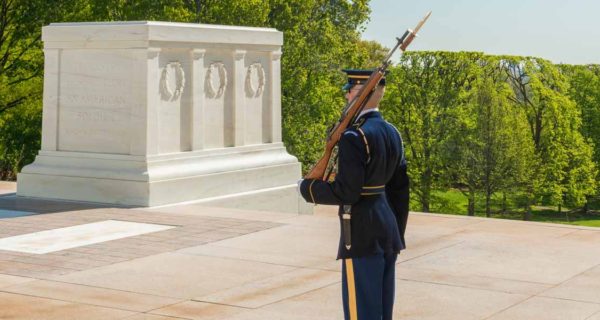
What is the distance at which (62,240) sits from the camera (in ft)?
32.7

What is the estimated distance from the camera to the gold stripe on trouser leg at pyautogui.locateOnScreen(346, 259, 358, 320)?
17.6ft

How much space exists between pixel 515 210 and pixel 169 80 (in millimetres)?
41793

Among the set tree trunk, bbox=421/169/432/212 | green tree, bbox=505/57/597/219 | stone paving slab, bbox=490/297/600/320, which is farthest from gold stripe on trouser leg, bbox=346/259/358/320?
green tree, bbox=505/57/597/219

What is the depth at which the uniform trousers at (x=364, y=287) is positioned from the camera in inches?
210

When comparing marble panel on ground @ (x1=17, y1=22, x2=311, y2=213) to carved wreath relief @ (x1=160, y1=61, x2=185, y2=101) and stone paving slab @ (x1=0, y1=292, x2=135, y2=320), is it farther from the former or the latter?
stone paving slab @ (x1=0, y1=292, x2=135, y2=320)

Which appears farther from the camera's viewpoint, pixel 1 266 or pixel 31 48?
pixel 31 48

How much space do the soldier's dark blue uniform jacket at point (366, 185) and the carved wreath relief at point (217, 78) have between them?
8.33 meters

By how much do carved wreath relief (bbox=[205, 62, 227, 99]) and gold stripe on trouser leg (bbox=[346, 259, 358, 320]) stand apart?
8.48 metres

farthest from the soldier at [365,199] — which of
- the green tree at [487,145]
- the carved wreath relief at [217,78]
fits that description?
the green tree at [487,145]

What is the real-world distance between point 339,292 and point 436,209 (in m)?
39.8

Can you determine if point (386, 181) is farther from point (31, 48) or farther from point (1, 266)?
point (31, 48)

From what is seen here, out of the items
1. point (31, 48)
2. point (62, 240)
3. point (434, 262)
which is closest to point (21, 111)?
point (31, 48)

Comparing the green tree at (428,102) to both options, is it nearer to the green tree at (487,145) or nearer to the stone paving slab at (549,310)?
the green tree at (487,145)

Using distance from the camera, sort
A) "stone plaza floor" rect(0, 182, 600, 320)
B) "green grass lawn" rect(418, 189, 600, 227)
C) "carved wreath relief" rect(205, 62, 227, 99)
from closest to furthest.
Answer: "stone plaza floor" rect(0, 182, 600, 320), "carved wreath relief" rect(205, 62, 227, 99), "green grass lawn" rect(418, 189, 600, 227)
